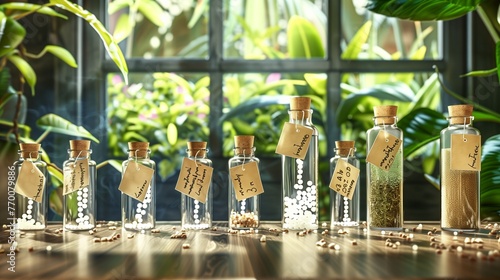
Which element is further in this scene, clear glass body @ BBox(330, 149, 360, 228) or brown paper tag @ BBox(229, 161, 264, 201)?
→ clear glass body @ BBox(330, 149, 360, 228)

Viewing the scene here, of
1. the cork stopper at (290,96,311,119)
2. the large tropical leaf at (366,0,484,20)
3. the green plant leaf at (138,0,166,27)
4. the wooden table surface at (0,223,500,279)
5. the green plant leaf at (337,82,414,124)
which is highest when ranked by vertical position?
the green plant leaf at (138,0,166,27)

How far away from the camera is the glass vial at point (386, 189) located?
123 centimetres

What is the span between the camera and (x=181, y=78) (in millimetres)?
2270

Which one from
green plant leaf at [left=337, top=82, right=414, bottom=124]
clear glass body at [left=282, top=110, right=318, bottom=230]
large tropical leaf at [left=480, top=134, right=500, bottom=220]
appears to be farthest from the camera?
green plant leaf at [left=337, top=82, right=414, bottom=124]

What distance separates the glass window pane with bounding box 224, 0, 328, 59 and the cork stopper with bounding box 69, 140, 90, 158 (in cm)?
109

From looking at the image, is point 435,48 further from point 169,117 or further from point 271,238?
point 271,238

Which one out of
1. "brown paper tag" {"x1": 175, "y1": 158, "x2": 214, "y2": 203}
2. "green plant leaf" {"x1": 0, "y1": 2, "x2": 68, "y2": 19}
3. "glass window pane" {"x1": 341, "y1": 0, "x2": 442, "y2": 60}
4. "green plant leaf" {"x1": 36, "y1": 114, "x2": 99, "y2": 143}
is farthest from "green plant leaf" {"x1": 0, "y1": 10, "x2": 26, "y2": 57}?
"glass window pane" {"x1": 341, "y1": 0, "x2": 442, "y2": 60}

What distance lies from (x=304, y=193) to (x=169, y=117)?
111cm

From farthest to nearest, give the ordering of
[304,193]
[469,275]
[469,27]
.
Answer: [469,27] < [304,193] < [469,275]

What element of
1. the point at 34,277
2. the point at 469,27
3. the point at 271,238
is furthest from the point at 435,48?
the point at 34,277

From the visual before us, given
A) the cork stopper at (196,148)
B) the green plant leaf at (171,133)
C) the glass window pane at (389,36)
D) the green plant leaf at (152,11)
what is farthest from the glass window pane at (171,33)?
the cork stopper at (196,148)

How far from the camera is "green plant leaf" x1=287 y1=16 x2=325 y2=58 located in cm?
227

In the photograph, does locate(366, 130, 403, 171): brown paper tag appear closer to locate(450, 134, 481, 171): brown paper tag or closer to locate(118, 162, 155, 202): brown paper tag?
locate(450, 134, 481, 171): brown paper tag

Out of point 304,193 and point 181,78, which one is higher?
point 181,78
